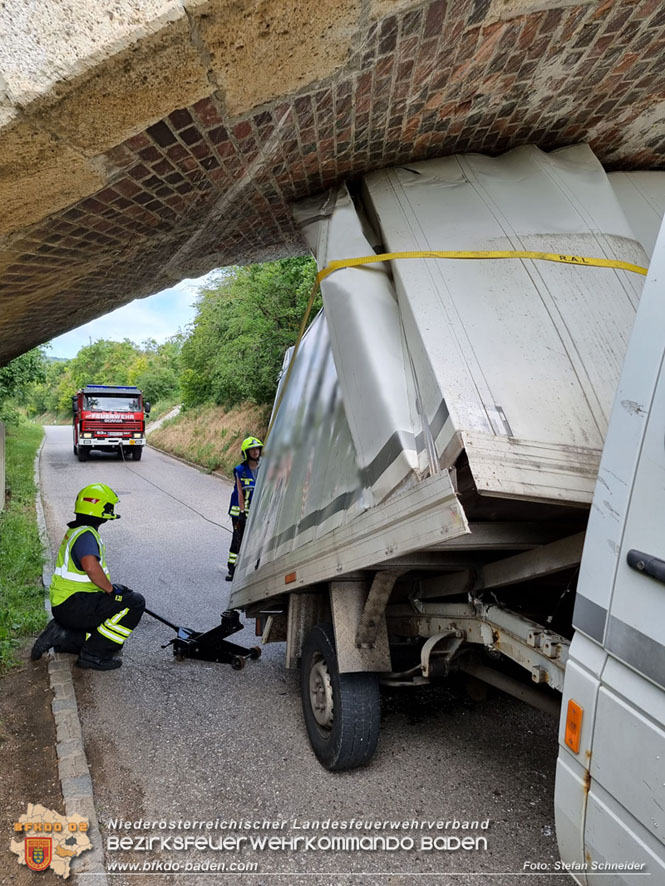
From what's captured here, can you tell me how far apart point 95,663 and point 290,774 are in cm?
213

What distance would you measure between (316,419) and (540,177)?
1.83 metres

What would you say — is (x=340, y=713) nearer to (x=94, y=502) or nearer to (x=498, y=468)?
(x=498, y=468)

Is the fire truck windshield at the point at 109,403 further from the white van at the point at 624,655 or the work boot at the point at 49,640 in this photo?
the white van at the point at 624,655

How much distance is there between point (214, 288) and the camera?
2166 centimetres

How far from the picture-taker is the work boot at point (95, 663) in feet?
15.8

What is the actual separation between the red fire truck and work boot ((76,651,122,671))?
1846cm

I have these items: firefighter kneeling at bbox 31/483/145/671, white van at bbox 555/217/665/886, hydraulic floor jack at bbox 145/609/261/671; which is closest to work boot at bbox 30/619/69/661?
firefighter kneeling at bbox 31/483/145/671

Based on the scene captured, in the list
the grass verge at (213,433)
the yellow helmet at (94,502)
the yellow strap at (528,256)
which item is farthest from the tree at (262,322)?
the yellow strap at (528,256)

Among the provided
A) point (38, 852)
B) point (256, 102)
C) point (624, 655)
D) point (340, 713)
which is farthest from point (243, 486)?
point (624, 655)

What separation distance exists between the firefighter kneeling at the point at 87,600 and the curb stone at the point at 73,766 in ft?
0.65

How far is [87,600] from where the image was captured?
15.6 feet

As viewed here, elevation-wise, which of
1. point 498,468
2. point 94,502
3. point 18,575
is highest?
point 498,468

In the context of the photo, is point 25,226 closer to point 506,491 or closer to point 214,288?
point 506,491

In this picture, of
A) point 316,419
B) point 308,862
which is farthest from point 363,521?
point 308,862
